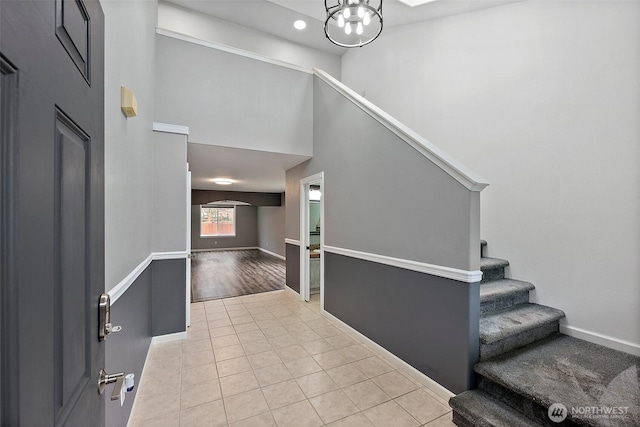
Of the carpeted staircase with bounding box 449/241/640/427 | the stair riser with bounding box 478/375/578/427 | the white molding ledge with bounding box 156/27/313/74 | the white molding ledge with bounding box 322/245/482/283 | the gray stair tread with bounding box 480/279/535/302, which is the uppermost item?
the white molding ledge with bounding box 156/27/313/74

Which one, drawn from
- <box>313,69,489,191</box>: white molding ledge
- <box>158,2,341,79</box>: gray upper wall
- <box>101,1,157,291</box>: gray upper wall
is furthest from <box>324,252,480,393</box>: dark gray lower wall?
<box>158,2,341,79</box>: gray upper wall

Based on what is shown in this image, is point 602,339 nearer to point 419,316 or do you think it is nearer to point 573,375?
point 573,375

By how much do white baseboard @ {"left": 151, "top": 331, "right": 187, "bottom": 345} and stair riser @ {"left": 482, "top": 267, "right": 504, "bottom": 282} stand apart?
10.8ft

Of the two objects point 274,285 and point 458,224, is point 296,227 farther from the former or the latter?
point 458,224

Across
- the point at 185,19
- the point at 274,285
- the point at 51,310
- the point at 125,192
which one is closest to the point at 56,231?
the point at 51,310

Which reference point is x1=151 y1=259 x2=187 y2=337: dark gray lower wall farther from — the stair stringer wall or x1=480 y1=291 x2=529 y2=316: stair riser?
x1=480 y1=291 x2=529 y2=316: stair riser

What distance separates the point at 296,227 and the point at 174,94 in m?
2.58

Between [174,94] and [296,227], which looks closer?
[174,94]

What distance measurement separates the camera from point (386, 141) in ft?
8.72

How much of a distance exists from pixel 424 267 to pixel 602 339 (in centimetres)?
151

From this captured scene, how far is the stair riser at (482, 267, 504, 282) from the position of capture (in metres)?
2.73

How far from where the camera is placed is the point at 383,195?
2713mm

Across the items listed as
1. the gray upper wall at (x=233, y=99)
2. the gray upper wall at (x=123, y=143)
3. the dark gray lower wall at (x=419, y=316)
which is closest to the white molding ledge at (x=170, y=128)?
the gray upper wall at (x=233, y=99)

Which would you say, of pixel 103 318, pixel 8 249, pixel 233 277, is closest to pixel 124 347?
pixel 103 318
